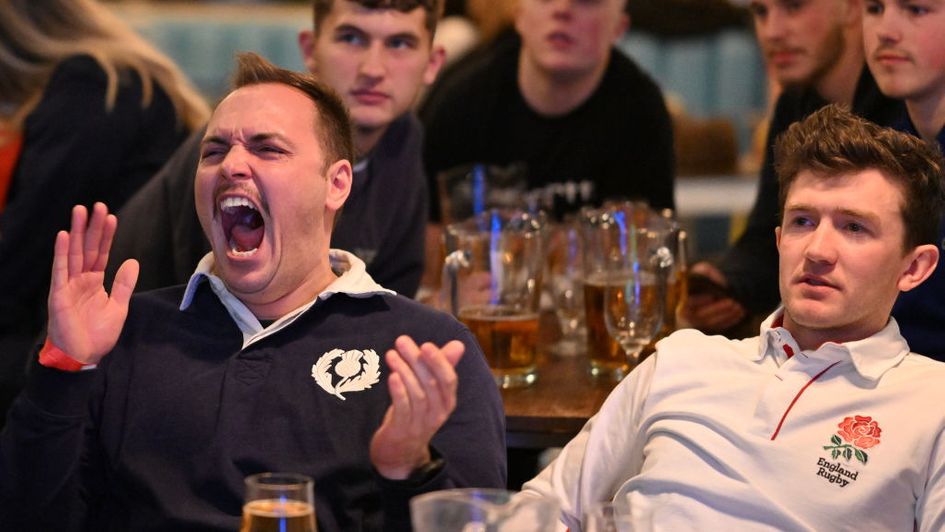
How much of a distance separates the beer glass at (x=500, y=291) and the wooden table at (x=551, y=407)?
0.06m

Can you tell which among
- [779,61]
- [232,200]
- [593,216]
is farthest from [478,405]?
[779,61]

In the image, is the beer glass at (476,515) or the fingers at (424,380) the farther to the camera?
the fingers at (424,380)

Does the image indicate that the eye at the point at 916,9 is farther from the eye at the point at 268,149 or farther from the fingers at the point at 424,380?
the fingers at the point at 424,380

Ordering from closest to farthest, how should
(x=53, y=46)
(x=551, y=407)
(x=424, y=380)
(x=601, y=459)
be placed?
(x=424, y=380), (x=601, y=459), (x=551, y=407), (x=53, y=46)

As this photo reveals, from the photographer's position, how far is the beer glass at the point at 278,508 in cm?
142

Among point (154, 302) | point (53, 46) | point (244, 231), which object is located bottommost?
point (154, 302)

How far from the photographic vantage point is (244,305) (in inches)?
82.4

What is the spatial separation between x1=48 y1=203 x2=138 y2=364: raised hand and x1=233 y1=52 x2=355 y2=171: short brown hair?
340 millimetres

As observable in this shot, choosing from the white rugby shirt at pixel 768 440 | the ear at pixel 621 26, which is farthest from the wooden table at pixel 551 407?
the ear at pixel 621 26

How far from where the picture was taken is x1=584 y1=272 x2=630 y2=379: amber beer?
259 centimetres

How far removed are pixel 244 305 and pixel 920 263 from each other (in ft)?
3.16

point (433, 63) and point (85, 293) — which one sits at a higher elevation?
point (433, 63)

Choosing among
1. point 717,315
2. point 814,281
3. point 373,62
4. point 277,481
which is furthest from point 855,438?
point 373,62

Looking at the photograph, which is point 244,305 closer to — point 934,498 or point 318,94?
point 318,94
